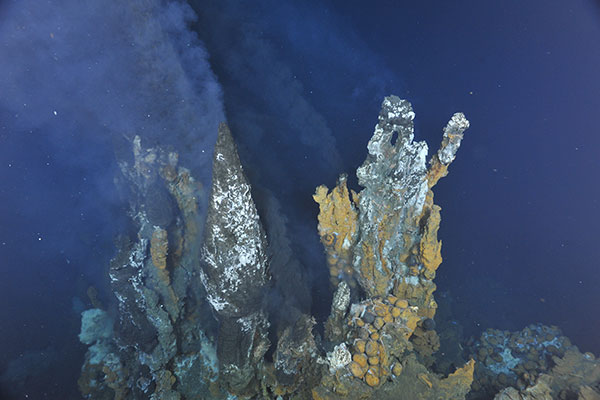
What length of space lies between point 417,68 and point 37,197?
6306mm

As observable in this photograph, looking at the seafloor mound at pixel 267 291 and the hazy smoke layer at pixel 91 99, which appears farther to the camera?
the hazy smoke layer at pixel 91 99

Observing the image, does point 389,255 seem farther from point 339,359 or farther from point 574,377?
point 574,377

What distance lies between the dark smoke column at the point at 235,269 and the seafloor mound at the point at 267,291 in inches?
0.5

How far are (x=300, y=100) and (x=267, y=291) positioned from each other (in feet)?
7.69

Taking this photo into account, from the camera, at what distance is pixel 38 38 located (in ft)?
10.7

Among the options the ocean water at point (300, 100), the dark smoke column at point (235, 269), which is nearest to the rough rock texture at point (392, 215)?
the ocean water at point (300, 100)

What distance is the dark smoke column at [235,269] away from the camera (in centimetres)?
277

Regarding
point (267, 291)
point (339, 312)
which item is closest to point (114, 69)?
point (267, 291)

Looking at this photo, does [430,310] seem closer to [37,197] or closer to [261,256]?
[261,256]

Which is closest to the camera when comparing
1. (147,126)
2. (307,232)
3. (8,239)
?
(147,126)

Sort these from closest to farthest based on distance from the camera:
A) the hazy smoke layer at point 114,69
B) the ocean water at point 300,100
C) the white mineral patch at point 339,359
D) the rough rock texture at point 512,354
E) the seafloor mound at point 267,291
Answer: the white mineral patch at point 339,359 → the seafloor mound at point 267,291 → the hazy smoke layer at point 114,69 → the ocean water at point 300,100 → the rough rock texture at point 512,354

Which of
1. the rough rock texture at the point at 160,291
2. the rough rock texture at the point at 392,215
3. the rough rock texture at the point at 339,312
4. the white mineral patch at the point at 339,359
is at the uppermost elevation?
the rough rock texture at the point at 392,215

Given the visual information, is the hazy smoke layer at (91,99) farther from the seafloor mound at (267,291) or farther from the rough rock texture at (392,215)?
the rough rock texture at (392,215)

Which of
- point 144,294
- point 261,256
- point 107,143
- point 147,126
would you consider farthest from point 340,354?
point 107,143
